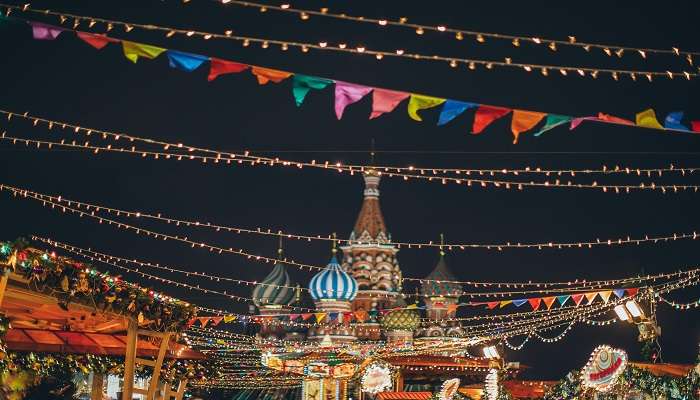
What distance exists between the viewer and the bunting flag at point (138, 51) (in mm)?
9117

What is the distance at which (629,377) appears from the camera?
47.0 ft

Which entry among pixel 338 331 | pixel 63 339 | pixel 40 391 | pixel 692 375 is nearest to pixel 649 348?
pixel 692 375

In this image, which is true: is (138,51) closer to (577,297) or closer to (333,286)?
(577,297)

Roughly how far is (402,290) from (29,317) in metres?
64.0

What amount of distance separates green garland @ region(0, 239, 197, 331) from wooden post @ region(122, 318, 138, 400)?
0.55ft

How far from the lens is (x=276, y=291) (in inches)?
2904

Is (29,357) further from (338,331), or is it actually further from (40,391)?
(338,331)

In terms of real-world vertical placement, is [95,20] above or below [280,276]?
below

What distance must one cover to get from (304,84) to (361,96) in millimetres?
545

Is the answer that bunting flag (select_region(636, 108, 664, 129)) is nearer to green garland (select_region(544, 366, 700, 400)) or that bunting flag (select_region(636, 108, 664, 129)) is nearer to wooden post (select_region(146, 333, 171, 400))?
green garland (select_region(544, 366, 700, 400))

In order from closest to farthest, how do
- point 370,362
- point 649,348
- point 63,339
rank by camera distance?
point 63,339, point 649,348, point 370,362

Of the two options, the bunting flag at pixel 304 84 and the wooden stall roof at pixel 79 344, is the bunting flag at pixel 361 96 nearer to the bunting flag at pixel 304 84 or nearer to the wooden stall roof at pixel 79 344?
the bunting flag at pixel 304 84

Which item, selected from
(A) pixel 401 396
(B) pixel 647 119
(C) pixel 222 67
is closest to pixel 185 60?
(C) pixel 222 67

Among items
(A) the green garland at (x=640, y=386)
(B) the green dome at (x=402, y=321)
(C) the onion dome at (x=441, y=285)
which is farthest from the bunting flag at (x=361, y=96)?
(C) the onion dome at (x=441, y=285)
